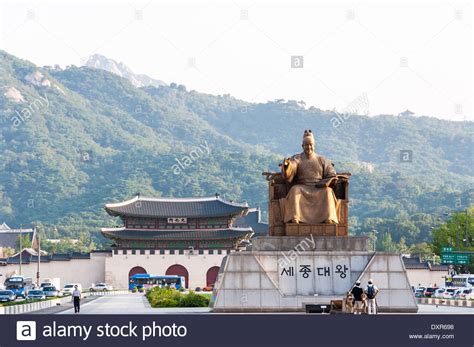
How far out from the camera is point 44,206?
165m

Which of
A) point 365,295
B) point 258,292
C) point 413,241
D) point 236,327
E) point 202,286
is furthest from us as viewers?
point 413,241

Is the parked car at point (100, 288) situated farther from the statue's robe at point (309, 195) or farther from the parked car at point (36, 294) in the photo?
the statue's robe at point (309, 195)

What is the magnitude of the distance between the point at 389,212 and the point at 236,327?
430ft

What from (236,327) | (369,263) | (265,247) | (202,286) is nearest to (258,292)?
(265,247)

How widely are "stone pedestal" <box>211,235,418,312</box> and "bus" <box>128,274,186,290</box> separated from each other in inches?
1708

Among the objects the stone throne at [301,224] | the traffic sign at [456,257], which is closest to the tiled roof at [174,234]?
the traffic sign at [456,257]

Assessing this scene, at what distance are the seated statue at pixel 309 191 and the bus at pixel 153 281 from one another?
42701mm

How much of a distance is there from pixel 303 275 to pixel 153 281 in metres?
45.1

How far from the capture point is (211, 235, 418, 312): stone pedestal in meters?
30.6

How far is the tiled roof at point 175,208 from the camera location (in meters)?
79.6

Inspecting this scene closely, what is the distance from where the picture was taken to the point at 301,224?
31.6 m

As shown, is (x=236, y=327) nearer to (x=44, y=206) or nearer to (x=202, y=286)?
(x=202, y=286)

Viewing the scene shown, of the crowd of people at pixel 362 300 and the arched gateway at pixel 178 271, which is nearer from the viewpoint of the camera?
the crowd of people at pixel 362 300

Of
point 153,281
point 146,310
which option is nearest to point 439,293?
point 146,310
